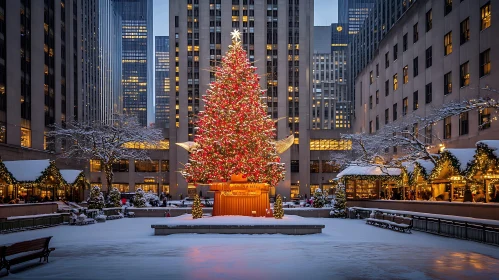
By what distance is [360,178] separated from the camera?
139 ft

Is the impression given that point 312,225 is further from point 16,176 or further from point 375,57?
point 375,57

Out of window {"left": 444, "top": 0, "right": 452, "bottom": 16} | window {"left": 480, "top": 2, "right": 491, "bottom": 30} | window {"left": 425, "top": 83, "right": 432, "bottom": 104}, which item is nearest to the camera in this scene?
window {"left": 480, "top": 2, "right": 491, "bottom": 30}

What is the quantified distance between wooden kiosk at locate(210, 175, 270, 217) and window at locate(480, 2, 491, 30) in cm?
1839

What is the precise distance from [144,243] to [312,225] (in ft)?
27.4

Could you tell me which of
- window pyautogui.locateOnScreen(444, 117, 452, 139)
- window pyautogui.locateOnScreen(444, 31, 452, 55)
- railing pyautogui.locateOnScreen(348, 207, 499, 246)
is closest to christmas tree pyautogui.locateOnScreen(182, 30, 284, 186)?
railing pyautogui.locateOnScreen(348, 207, 499, 246)

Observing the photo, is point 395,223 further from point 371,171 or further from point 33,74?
point 33,74

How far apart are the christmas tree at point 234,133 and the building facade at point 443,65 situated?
1258cm

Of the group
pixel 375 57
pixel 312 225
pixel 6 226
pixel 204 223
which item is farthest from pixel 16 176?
pixel 375 57

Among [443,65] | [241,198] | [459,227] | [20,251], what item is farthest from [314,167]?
[20,251]

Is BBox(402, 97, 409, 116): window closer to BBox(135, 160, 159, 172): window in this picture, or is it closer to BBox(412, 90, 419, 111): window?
BBox(412, 90, 419, 111): window

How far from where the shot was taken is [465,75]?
1362 inches

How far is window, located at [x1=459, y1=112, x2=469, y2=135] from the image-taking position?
3466 centimetres

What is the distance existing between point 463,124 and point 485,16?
799 cm

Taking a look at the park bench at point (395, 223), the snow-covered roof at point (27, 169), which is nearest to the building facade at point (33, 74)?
the snow-covered roof at point (27, 169)
